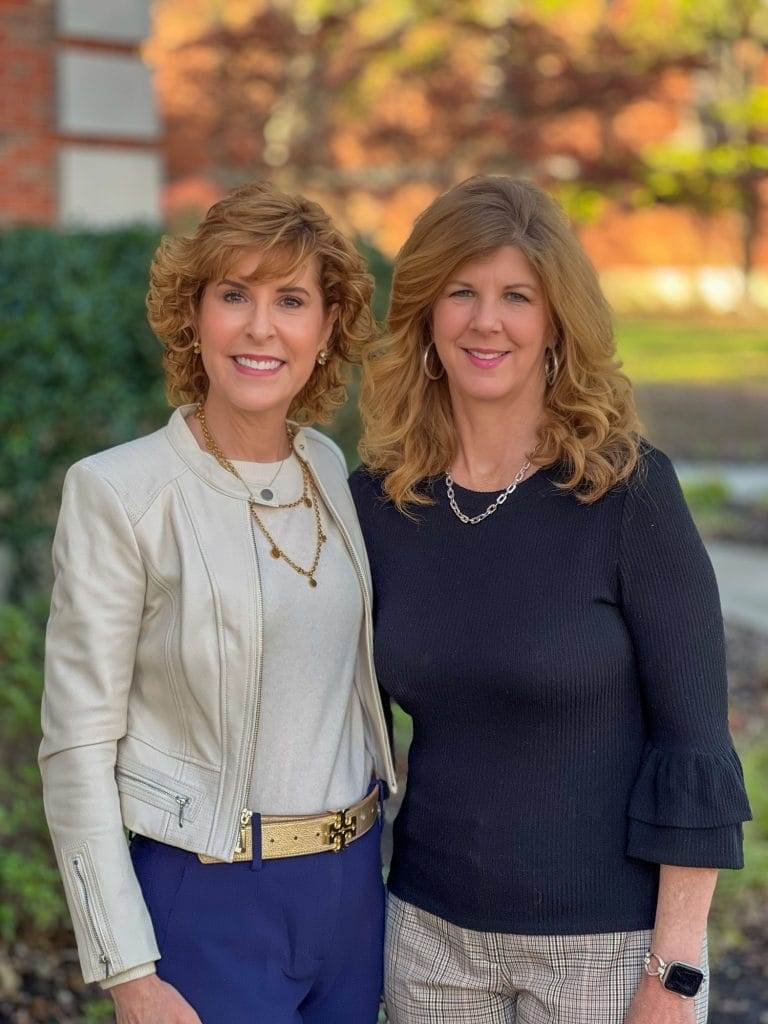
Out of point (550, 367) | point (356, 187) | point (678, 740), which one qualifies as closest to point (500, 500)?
point (550, 367)

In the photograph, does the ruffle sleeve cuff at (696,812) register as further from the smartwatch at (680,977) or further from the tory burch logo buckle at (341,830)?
the tory burch logo buckle at (341,830)

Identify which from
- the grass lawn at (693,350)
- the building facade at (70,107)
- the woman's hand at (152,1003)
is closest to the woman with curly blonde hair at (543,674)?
the woman's hand at (152,1003)

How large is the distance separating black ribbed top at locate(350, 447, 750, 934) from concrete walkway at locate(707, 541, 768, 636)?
5583 mm

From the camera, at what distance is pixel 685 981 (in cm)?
222

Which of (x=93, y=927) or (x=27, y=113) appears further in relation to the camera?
(x=27, y=113)

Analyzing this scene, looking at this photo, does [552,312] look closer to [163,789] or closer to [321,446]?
[321,446]

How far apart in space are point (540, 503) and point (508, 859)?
2.05 feet

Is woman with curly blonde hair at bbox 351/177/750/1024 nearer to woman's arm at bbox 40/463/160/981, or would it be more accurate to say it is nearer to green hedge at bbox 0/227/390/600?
woman's arm at bbox 40/463/160/981

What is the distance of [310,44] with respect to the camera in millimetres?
12070

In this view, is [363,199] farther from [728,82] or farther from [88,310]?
[728,82]

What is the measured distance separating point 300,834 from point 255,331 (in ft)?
2.84

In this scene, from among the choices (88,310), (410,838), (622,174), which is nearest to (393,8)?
(622,174)

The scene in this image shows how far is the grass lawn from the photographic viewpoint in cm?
2048

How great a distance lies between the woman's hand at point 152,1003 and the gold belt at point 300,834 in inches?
8.4
